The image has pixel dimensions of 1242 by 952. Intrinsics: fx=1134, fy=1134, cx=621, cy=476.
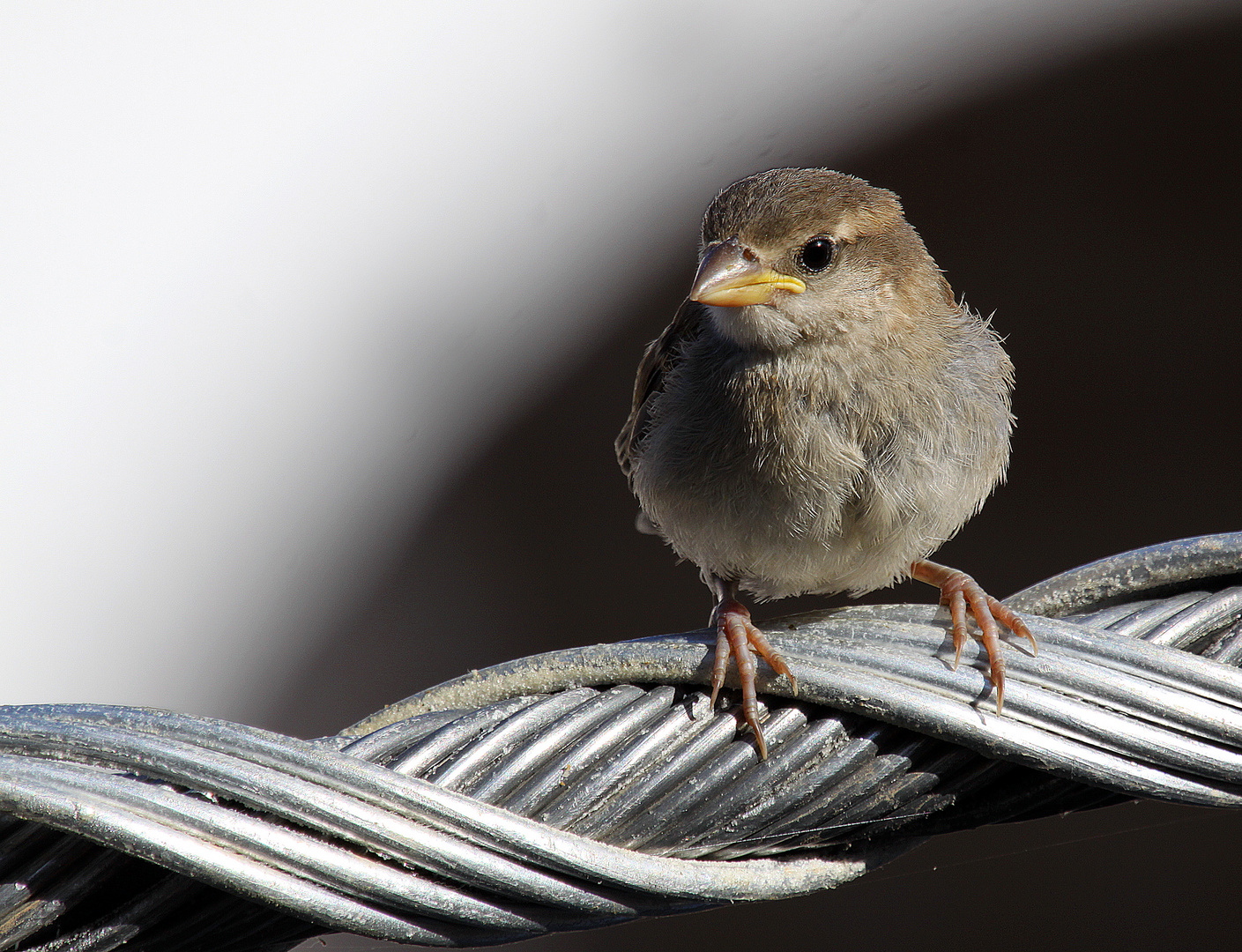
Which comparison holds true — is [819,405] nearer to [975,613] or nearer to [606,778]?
[975,613]

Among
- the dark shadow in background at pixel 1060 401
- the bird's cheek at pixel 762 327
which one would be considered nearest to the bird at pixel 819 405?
the bird's cheek at pixel 762 327

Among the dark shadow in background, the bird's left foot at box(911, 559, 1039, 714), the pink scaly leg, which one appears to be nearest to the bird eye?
the bird's left foot at box(911, 559, 1039, 714)

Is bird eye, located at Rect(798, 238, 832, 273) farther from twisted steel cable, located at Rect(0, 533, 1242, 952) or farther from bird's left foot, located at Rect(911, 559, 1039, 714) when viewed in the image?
twisted steel cable, located at Rect(0, 533, 1242, 952)

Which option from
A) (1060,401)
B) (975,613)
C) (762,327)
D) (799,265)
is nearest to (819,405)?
(762,327)

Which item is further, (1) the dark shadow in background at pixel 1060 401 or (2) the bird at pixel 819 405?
(1) the dark shadow in background at pixel 1060 401

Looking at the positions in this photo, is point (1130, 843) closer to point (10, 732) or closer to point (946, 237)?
point (946, 237)

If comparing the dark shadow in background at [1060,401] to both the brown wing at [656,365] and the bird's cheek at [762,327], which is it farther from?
the bird's cheek at [762,327]

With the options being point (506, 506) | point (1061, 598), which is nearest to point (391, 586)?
point (506, 506)
